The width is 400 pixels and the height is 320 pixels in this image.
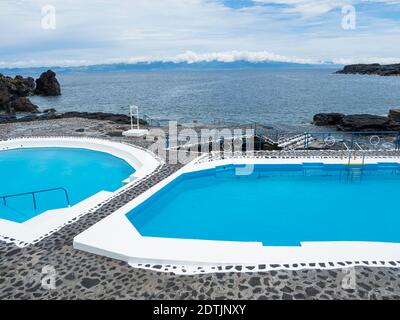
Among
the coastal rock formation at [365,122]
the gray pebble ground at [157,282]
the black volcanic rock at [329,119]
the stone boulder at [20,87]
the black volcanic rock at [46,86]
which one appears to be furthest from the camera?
the black volcanic rock at [46,86]

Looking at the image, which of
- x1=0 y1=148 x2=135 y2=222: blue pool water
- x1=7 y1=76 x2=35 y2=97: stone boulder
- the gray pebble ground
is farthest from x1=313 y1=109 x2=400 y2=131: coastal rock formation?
x1=7 y1=76 x2=35 y2=97: stone boulder

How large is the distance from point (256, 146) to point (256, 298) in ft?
35.5

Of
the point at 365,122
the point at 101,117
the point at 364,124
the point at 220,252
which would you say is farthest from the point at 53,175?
the point at 365,122

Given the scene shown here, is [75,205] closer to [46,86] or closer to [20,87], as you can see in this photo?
[20,87]

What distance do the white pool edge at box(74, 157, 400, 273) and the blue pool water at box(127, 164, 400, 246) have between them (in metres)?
1.55

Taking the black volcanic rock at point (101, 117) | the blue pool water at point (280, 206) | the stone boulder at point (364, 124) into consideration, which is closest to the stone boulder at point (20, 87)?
the black volcanic rock at point (101, 117)

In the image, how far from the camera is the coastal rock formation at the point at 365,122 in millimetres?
25431

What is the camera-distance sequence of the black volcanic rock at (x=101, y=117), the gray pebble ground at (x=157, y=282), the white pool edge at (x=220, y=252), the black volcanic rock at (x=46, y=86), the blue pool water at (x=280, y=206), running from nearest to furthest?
the gray pebble ground at (x=157, y=282)
the white pool edge at (x=220, y=252)
the blue pool water at (x=280, y=206)
the black volcanic rock at (x=101, y=117)
the black volcanic rock at (x=46, y=86)

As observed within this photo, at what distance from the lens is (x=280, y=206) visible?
836 centimetres

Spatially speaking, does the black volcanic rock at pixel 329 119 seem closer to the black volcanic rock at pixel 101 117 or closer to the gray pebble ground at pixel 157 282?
the black volcanic rock at pixel 101 117

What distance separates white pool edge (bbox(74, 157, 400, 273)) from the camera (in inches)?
191

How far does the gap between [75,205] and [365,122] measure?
2513cm
